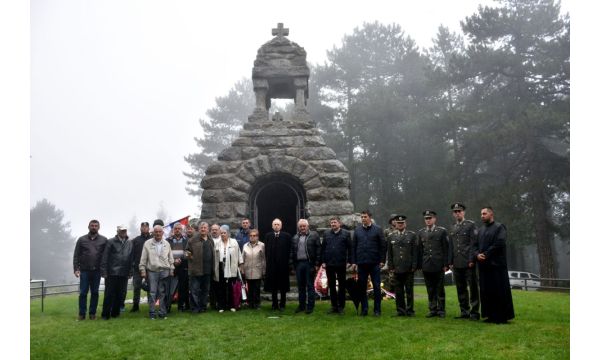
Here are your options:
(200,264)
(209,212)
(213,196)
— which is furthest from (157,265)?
(213,196)

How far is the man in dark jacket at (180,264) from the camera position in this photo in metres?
9.48

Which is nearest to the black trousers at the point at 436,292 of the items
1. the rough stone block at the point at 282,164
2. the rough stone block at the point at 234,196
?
the rough stone block at the point at 282,164

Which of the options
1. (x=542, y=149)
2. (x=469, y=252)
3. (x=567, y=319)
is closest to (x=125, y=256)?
(x=469, y=252)

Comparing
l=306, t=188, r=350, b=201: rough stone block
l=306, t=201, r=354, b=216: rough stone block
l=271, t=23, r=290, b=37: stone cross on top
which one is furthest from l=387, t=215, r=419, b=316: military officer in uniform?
l=271, t=23, r=290, b=37: stone cross on top

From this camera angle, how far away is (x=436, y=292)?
8555 millimetres

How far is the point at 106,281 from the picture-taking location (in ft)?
29.6

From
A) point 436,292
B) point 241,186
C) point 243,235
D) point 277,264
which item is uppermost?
point 241,186

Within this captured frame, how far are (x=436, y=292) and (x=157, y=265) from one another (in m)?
5.17

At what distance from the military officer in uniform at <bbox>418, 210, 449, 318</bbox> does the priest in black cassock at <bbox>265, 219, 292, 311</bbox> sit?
2.61m

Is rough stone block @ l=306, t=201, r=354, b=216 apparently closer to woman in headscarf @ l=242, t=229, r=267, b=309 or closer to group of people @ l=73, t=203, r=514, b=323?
group of people @ l=73, t=203, r=514, b=323

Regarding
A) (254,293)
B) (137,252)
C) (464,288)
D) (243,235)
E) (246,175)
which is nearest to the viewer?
(464,288)

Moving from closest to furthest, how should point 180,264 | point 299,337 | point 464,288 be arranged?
1. point 299,337
2. point 464,288
3. point 180,264

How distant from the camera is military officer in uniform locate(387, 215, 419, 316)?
339 inches

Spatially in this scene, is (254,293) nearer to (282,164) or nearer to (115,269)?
(115,269)
